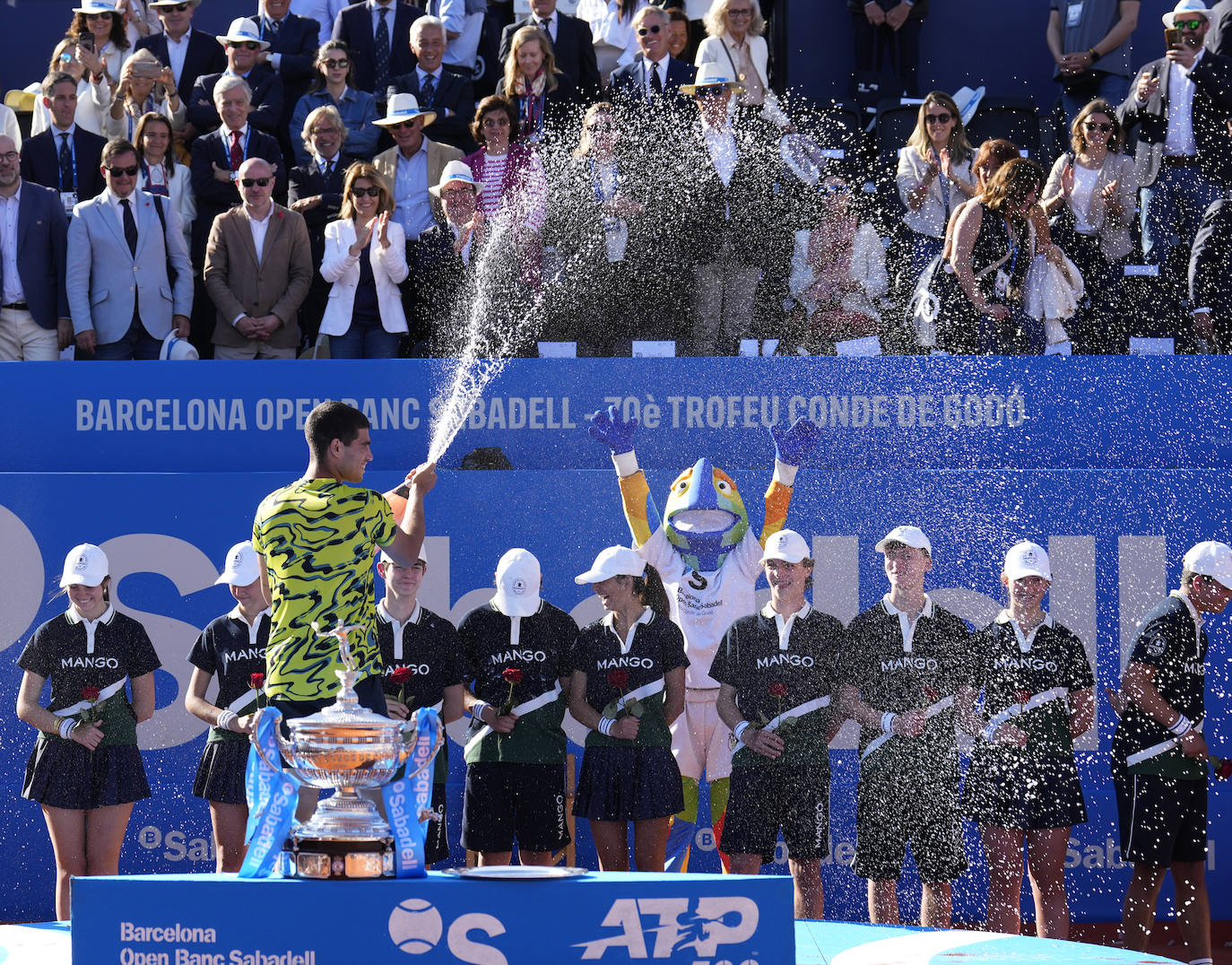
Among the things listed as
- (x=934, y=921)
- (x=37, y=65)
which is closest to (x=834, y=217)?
(x=934, y=921)

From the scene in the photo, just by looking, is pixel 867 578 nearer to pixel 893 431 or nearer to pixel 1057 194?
pixel 893 431

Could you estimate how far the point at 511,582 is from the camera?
6.52 m

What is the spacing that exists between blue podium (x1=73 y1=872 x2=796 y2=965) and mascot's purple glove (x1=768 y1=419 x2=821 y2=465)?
352cm

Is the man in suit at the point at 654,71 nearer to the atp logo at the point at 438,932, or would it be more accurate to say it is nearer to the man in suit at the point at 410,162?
the man in suit at the point at 410,162

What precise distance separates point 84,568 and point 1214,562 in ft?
14.6

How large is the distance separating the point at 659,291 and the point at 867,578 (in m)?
2.07

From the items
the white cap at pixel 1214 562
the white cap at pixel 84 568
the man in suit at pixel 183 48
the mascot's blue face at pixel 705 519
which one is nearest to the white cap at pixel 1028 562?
the white cap at pixel 1214 562

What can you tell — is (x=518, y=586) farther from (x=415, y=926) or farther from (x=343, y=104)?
(x=343, y=104)

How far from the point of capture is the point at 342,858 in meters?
3.68

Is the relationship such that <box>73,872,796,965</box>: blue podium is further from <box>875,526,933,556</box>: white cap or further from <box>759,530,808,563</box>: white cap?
<box>875,526,933,556</box>: white cap

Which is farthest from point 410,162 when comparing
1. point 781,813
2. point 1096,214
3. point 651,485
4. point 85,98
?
point 781,813

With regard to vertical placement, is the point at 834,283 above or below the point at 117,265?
below

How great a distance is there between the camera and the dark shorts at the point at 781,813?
6.23 metres

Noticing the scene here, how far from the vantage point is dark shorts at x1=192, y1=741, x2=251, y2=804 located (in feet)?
21.1
